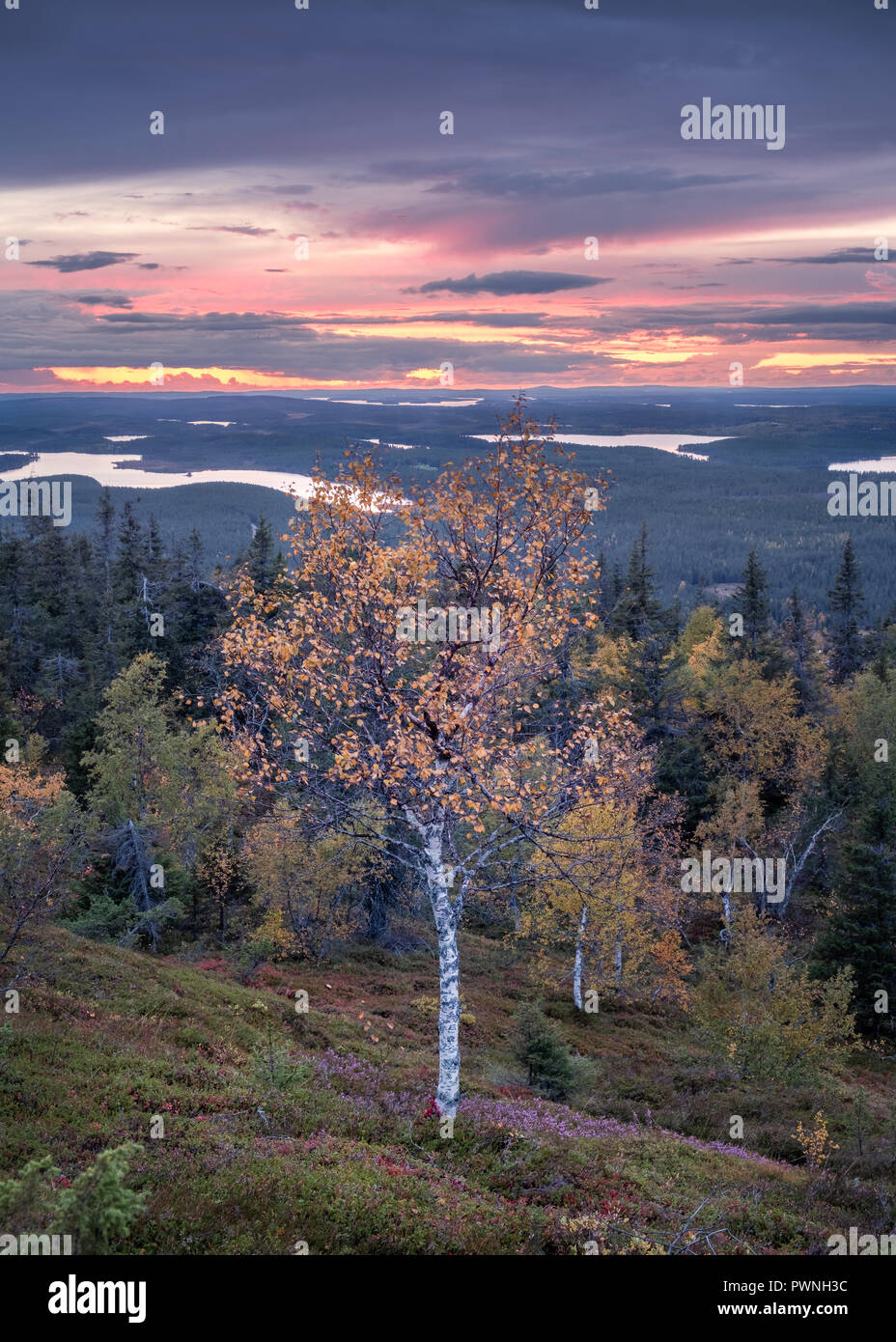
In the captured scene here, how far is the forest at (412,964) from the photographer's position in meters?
11.9

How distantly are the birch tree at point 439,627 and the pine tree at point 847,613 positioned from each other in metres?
67.4

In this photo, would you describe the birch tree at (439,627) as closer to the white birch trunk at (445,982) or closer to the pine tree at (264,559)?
the white birch trunk at (445,982)

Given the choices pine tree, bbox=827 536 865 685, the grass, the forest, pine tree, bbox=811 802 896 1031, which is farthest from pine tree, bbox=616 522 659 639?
the grass

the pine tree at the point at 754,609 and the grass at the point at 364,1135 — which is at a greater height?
the pine tree at the point at 754,609

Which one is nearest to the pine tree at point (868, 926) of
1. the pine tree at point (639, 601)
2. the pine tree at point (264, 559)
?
the pine tree at point (639, 601)

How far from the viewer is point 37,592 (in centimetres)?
7344

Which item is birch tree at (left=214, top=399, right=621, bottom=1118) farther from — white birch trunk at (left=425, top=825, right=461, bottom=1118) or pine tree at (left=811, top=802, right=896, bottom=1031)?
pine tree at (left=811, top=802, right=896, bottom=1031)

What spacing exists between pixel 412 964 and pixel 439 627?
2757 centimetres

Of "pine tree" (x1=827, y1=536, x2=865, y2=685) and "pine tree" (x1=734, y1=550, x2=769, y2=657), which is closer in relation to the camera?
"pine tree" (x1=734, y1=550, x2=769, y2=657)

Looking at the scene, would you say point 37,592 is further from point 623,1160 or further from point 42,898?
point 623,1160

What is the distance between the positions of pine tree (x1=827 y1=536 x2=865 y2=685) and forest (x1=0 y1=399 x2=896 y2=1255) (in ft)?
104

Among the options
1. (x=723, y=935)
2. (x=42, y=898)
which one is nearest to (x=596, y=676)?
(x=723, y=935)

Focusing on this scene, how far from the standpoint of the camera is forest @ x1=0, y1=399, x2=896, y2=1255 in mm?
11922

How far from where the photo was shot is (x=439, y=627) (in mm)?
15586
